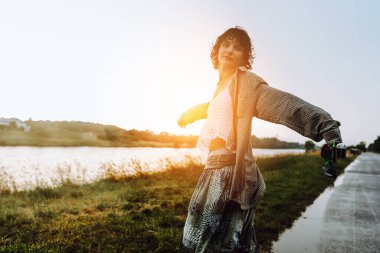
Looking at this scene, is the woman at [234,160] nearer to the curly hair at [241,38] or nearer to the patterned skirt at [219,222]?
the patterned skirt at [219,222]

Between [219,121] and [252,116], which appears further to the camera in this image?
[219,121]

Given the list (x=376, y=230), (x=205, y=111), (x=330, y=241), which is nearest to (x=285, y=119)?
(x=205, y=111)

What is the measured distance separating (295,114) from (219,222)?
2.54ft

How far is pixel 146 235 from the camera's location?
5.16 meters

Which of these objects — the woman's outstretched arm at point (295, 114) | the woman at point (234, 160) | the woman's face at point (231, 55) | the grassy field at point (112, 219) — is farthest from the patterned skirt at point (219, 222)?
the grassy field at point (112, 219)

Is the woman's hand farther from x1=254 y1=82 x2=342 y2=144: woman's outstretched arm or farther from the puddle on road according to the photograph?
the puddle on road

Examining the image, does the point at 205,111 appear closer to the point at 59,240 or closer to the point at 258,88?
the point at 258,88

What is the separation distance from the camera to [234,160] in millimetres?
1901

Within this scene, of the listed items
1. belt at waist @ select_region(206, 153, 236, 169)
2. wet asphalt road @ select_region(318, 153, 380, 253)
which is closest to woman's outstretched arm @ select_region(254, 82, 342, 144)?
belt at waist @ select_region(206, 153, 236, 169)

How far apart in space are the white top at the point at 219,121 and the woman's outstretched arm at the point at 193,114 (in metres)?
0.40

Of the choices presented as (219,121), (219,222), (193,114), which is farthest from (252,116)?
(193,114)

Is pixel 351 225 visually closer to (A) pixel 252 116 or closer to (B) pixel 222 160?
(B) pixel 222 160

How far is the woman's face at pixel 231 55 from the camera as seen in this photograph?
2131 mm

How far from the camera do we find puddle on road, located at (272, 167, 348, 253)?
4957 mm
